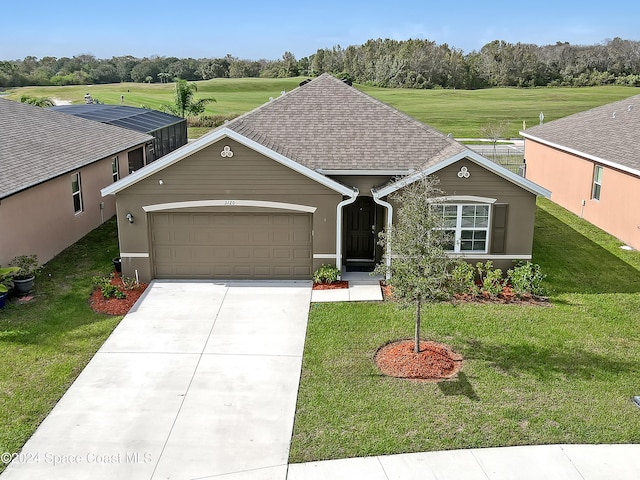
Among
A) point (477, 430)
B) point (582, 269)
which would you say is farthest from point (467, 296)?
point (477, 430)

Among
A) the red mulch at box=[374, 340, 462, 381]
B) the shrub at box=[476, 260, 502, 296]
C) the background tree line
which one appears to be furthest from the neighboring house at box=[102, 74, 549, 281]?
the background tree line

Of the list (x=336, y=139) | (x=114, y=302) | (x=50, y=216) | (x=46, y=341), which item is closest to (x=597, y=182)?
Answer: (x=336, y=139)

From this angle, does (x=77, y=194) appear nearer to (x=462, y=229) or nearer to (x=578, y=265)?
(x=462, y=229)

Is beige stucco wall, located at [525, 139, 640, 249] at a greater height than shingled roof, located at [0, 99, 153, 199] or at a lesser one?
lesser

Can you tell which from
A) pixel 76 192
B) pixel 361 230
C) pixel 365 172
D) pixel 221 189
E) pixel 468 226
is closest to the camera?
pixel 221 189

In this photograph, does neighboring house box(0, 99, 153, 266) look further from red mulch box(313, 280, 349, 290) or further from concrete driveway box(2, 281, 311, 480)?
red mulch box(313, 280, 349, 290)

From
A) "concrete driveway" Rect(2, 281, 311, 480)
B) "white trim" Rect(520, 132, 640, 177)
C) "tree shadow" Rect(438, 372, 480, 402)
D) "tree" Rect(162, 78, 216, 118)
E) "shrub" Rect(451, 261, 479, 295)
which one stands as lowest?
"concrete driveway" Rect(2, 281, 311, 480)
